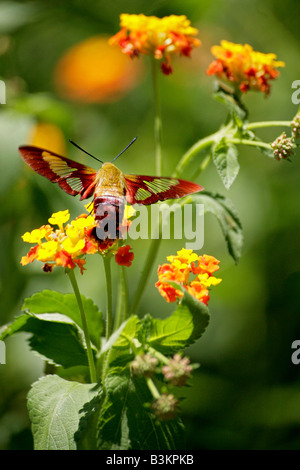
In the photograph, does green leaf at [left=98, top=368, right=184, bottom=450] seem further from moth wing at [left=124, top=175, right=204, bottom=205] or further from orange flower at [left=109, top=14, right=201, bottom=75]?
orange flower at [left=109, top=14, right=201, bottom=75]

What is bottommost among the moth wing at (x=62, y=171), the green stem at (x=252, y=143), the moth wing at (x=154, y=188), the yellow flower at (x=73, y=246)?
the yellow flower at (x=73, y=246)

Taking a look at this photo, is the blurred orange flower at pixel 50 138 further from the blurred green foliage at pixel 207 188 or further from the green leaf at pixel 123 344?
the green leaf at pixel 123 344

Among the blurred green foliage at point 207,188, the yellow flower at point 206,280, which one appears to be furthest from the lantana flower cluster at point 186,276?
the blurred green foliage at point 207,188

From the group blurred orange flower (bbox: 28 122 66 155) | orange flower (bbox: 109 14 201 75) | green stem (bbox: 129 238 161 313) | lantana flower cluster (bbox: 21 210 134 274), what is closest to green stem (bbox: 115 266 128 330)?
green stem (bbox: 129 238 161 313)

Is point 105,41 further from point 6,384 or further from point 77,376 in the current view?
point 77,376

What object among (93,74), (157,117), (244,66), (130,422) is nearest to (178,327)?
(130,422)
